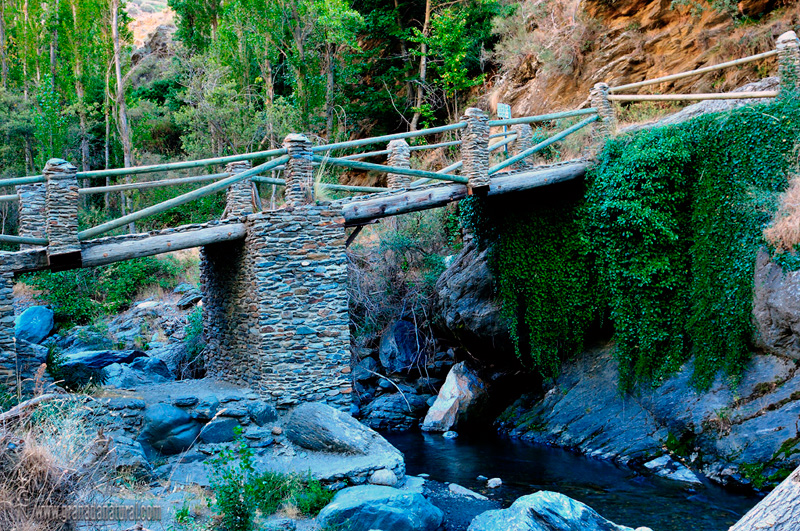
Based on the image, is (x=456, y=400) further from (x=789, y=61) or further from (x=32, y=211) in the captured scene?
(x=32, y=211)

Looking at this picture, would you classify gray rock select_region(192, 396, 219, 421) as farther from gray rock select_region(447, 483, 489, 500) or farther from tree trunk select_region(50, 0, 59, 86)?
tree trunk select_region(50, 0, 59, 86)

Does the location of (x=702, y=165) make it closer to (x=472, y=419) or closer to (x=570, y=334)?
(x=570, y=334)

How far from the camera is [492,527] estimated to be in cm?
663

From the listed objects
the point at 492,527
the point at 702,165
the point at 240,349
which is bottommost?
the point at 492,527

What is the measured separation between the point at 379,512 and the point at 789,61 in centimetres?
926

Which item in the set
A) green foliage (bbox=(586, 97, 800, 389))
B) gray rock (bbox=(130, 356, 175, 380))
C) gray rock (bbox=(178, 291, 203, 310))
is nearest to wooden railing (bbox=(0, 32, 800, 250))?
green foliage (bbox=(586, 97, 800, 389))

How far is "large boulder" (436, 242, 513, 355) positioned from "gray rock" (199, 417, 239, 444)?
20.1 feet

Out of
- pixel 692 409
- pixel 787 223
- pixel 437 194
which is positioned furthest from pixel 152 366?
pixel 787 223

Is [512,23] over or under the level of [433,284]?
over

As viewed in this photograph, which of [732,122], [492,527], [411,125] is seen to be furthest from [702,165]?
[411,125]

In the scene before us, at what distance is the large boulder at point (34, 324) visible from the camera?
708 inches

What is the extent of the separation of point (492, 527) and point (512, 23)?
16.9m

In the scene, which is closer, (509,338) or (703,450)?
(703,450)

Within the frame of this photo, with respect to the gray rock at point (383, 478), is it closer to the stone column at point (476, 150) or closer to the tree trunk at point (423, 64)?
the stone column at point (476, 150)
